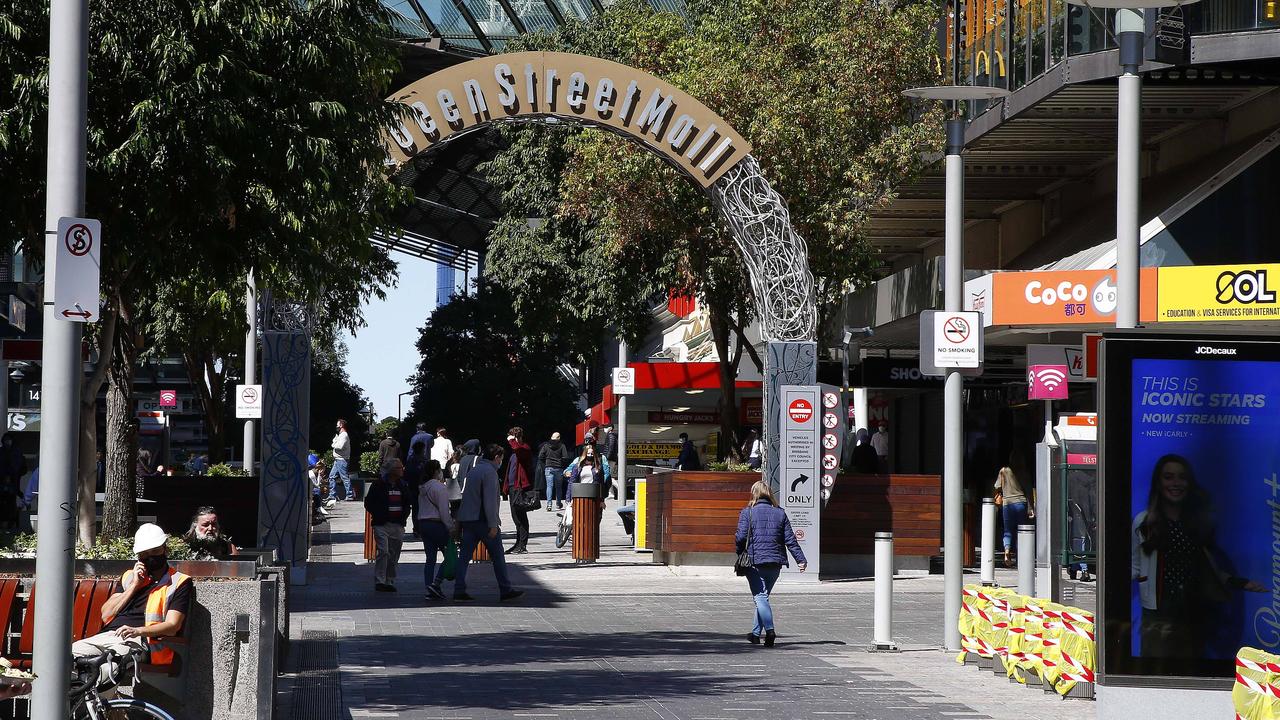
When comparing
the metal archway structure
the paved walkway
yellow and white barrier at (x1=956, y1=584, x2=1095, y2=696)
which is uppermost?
the metal archway structure

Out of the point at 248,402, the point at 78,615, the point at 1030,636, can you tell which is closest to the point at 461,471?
the point at 248,402

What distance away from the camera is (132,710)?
8.52 meters

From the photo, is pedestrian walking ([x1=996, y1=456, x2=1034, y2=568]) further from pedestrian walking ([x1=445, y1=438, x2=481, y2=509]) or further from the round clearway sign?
pedestrian walking ([x1=445, y1=438, x2=481, y2=509])

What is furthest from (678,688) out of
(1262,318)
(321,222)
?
(1262,318)

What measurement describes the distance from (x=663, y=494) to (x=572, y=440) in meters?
64.7

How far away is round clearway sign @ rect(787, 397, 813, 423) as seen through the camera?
874 inches

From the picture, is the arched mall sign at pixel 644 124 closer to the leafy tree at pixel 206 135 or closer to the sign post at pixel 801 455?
the sign post at pixel 801 455

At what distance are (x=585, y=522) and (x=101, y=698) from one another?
53.5 feet

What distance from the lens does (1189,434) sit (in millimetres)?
8711

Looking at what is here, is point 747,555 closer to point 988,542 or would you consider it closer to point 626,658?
point 626,658

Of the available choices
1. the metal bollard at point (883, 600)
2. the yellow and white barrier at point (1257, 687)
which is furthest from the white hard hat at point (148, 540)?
the metal bollard at point (883, 600)

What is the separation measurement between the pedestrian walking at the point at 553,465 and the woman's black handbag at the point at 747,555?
856 inches

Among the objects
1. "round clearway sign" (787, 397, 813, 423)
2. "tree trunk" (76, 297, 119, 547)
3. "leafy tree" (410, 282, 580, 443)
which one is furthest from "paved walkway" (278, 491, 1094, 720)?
"leafy tree" (410, 282, 580, 443)

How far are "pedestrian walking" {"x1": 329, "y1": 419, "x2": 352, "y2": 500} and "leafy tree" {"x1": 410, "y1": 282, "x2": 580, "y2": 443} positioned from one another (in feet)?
114
